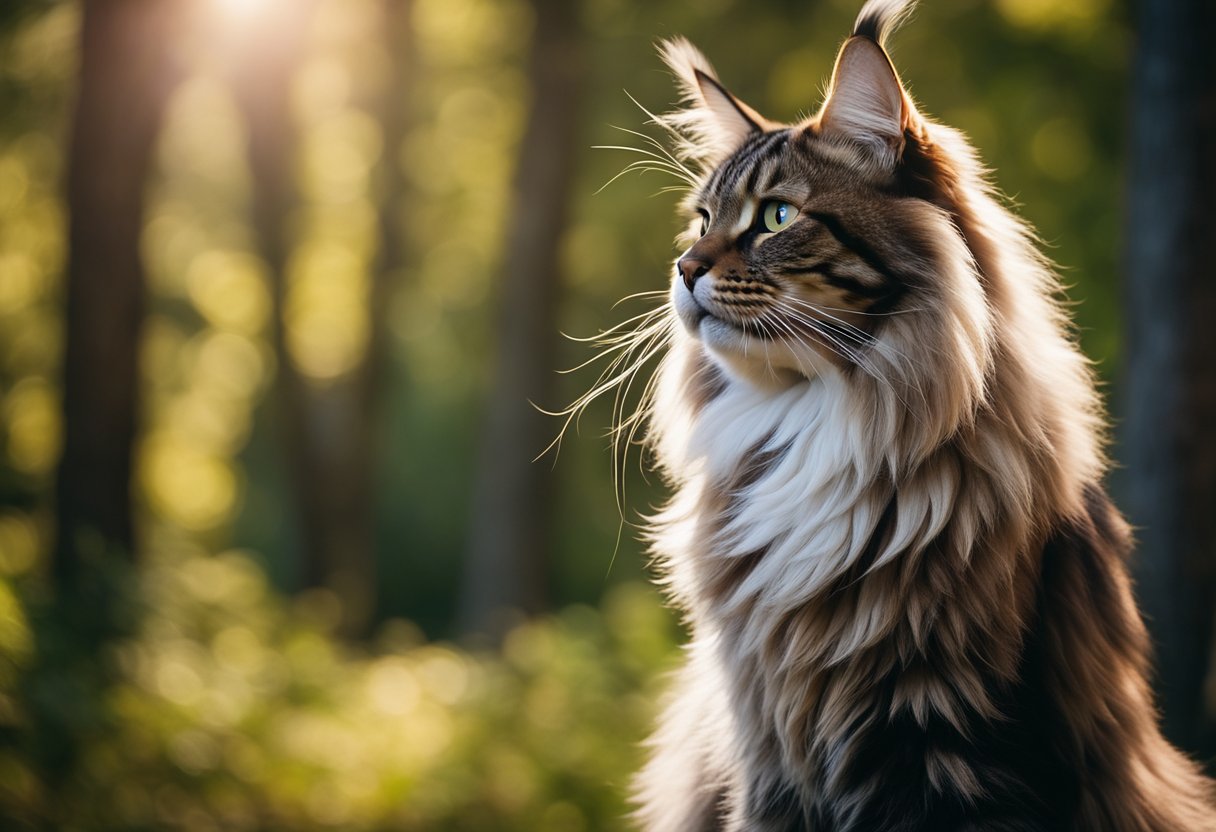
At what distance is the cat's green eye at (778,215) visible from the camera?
2.53m

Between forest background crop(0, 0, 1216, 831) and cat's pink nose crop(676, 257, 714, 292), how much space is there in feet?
3.63

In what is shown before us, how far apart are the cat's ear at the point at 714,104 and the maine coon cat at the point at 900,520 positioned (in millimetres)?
266

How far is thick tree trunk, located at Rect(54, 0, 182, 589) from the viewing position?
540cm

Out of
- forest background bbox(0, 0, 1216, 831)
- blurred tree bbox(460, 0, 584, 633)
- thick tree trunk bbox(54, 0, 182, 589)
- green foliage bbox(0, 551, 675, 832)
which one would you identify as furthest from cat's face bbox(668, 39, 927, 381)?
blurred tree bbox(460, 0, 584, 633)

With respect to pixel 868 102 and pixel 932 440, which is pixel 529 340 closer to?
pixel 868 102

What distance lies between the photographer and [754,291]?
97.7 inches

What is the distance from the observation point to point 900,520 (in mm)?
2326

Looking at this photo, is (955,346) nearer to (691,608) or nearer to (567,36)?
(691,608)

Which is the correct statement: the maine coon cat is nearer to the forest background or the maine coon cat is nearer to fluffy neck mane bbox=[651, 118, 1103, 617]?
fluffy neck mane bbox=[651, 118, 1103, 617]

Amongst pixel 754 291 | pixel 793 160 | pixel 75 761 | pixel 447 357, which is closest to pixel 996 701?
pixel 754 291

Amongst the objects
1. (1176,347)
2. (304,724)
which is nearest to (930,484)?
(1176,347)

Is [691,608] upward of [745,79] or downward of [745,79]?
downward

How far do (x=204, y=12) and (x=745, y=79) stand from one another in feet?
11.9

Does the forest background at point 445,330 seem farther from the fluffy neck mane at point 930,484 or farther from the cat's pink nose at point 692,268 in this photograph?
the cat's pink nose at point 692,268
